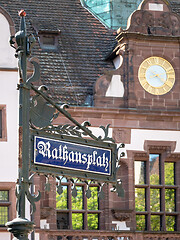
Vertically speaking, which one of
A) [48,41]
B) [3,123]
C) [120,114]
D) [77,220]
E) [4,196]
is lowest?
[77,220]

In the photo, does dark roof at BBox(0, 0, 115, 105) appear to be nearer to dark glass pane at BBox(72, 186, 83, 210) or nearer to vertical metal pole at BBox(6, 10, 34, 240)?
dark glass pane at BBox(72, 186, 83, 210)

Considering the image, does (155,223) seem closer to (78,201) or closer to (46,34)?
(78,201)

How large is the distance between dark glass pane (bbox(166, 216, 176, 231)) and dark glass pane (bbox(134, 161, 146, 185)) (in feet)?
4.45

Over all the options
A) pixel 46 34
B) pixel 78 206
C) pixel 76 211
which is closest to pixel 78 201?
pixel 78 206

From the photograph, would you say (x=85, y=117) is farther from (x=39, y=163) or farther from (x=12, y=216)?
(x=39, y=163)

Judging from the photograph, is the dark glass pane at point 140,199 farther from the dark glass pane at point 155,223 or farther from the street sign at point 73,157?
the street sign at point 73,157

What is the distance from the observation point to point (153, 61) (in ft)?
86.4

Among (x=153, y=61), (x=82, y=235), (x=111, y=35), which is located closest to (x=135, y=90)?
(x=153, y=61)

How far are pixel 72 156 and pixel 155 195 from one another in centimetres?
1657

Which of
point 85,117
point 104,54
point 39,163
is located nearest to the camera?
point 39,163

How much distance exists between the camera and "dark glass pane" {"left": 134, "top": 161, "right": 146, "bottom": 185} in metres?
25.6

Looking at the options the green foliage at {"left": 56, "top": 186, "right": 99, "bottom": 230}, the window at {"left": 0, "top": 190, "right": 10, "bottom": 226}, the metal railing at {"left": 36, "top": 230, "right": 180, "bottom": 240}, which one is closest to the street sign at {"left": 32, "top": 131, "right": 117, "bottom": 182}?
the metal railing at {"left": 36, "top": 230, "right": 180, "bottom": 240}

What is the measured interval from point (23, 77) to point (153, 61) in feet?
56.8

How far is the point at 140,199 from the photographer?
25625mm
